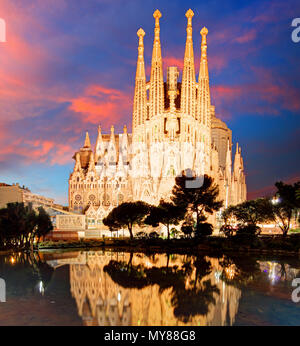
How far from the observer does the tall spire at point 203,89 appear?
7969 centimetres

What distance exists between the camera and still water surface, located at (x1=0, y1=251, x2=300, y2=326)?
10.7 m

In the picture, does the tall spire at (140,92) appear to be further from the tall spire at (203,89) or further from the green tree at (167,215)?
the green tree at (167,215)

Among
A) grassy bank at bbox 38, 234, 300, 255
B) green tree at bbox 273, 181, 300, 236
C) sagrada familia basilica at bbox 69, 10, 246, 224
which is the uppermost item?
sagrada familia basilica at bbox 69, 10, 246, 224

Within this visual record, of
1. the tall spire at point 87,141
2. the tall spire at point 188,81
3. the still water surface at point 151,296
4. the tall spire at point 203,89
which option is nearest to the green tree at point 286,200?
the still water surface at point 151,296

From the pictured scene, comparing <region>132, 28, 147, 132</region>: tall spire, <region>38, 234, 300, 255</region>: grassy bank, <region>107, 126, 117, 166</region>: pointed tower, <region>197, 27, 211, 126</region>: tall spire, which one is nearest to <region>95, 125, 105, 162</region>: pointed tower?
<region>107, 126, 117, 166</region>: pointed tower

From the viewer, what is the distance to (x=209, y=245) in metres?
36.1

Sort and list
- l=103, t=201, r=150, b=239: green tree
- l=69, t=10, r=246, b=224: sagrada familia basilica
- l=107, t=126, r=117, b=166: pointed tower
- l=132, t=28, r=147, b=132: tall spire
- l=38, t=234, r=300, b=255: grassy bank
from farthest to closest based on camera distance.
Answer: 1. l=107, t=126, r=117, b=166: pointed tower
2. l=132, t=28, r=147, b=132: tall spire
3. l=69, t=10, r=246, b=224: sagrada familia basilica
4. l=103, t=201, r=150, b=239: green tree
5. l=38, t=234, r=300, b=255: grassy bank

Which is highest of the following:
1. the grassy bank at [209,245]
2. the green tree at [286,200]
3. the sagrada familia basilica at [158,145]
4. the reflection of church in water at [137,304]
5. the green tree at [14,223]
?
the sagrada familia basilica at [158,145]

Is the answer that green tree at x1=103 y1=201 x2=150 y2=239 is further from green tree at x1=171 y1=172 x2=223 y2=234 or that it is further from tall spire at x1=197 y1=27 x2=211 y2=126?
tall spire at x1=197 y1=27 x2=211 y2=126

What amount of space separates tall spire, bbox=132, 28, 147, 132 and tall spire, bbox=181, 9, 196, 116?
8921 mm

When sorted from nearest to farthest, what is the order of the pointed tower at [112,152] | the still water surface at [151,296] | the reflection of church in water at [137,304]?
1. the reflection of church in water at [137,304]
2. the still water surface at [151,296]
3. the pointed tower at [112,152]

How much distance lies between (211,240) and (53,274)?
915 inches

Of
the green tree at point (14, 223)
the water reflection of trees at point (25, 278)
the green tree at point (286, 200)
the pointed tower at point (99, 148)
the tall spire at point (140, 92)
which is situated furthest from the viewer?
the pointed tower at point (99, 148)

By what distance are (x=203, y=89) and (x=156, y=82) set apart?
1161cm
